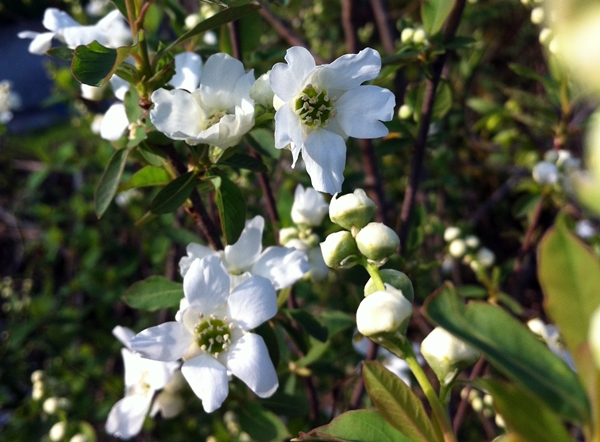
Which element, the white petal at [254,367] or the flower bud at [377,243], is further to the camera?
the white petal at [254,367]

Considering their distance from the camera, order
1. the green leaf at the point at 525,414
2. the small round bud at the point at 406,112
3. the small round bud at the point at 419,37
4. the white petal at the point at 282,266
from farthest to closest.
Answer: the small round bud at the point at 406,112
the small round bud at the point at 419,37
the white petal at the point at 282,266
the green leaf at the point at 525,414

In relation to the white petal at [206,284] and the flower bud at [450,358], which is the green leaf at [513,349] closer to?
the flower bud at [450,358]

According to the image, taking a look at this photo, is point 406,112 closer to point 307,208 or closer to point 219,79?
point 307,208

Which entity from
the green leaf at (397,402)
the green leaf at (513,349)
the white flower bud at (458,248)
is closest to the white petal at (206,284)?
the green leaf at (397,402)

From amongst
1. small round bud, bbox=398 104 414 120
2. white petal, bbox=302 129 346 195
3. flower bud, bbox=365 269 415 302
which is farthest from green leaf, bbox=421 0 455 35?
flower bud, bbox=365 269 415 302

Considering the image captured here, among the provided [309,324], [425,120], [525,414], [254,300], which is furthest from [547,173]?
[525,414]

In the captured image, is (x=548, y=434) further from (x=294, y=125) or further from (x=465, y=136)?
(x=465, y=136)
